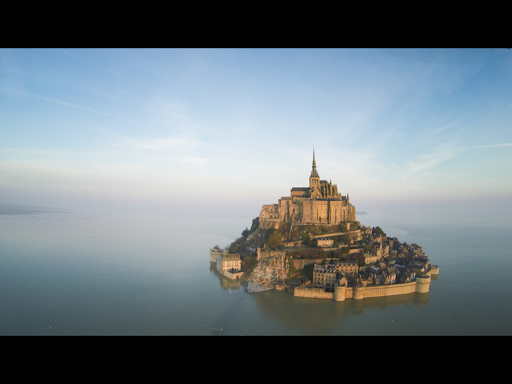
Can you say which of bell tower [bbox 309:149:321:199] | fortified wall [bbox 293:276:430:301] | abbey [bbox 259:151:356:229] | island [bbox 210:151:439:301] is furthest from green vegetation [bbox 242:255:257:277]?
bell tower [bbox 309:149:321:199]

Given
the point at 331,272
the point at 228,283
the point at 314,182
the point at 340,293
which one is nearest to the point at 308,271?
the point at 331,272

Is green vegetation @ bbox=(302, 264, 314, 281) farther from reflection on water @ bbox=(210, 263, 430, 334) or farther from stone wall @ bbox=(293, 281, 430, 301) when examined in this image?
reflection on water @ bbox=(210, 263, 430, 334)

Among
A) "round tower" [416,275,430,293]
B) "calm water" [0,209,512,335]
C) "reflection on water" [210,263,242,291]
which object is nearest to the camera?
"calm water" [0,209,512,335]

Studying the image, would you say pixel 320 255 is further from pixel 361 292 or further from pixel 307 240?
pixel 361 292

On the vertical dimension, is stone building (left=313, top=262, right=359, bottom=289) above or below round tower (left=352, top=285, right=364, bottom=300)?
above

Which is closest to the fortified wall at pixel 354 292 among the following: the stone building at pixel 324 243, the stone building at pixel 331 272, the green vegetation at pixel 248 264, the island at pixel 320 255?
the island at pixel 320 255

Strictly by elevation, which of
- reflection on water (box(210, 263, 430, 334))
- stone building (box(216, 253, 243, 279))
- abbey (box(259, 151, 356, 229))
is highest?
abbey (box(259, 151, 356, 229))

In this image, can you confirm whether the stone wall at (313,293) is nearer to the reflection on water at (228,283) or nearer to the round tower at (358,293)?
the round tower at (358,293)
